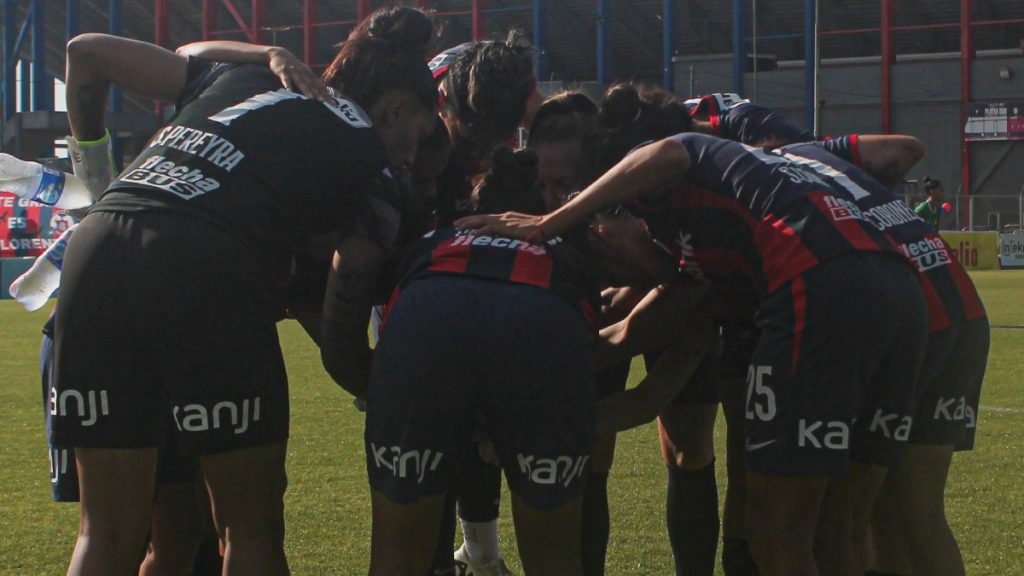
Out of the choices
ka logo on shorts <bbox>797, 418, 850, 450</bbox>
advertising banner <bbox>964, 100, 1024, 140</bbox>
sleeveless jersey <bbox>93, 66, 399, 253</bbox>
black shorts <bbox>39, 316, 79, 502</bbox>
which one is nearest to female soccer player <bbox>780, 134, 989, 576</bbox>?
ka logo on shorts <bbox>797, 418, 850, 450</bbox>

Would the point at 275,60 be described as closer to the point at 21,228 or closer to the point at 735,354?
the point at 735,354

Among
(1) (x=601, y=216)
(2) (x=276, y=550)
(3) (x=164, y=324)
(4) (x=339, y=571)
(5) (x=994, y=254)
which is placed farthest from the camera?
(5) (x=994, y=254)

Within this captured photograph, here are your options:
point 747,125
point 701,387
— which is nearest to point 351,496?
point 701,387

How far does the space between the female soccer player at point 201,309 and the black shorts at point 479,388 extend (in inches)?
11.6

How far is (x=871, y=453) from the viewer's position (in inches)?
128

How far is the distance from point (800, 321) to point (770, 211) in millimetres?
298

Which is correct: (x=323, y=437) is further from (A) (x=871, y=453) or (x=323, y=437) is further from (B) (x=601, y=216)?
(A) (x=871, y=453)

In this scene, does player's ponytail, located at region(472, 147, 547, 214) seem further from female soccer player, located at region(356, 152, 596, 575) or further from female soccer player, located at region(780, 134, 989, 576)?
female soccer player, located at region(780, 134, 989, 576)

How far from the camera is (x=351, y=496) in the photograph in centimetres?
573

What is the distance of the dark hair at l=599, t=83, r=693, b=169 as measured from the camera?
352 cm

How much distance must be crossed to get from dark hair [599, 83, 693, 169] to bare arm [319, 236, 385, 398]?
764mm

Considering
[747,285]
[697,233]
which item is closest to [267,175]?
[697,233]

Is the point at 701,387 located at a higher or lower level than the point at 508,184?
lower

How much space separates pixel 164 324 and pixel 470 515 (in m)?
1.97
